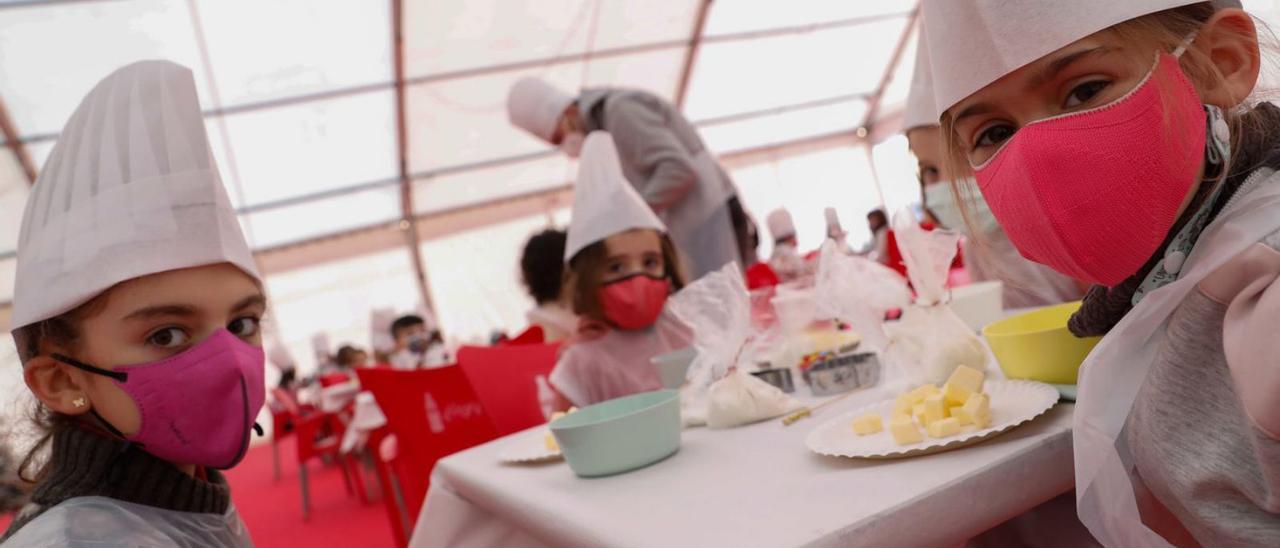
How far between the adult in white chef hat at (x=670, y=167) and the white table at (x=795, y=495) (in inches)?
77.6

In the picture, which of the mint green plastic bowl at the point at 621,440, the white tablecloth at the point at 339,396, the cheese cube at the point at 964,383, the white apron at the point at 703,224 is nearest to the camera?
the cheese cube at the point at 964,383

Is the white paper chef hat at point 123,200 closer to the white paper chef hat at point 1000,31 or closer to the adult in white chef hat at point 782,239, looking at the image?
the white paper chef hat at point 1000,31

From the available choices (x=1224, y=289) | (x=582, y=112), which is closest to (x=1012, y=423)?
(x=1224, y=289)

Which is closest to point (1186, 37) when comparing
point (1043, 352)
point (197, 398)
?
point (1043, 352)

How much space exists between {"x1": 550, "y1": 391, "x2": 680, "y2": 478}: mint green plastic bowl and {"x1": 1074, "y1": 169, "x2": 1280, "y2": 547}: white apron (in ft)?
A: 2.00

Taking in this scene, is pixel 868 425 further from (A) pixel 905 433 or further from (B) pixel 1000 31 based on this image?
(B) pixel 1000 31

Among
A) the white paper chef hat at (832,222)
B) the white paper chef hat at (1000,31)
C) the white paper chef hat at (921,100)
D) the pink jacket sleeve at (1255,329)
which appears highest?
the white paper chef hat at (921,100)

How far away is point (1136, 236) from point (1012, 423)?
0.26 metres

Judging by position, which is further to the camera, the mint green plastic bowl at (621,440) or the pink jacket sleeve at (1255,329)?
the mint green plastic bowl at (621,440)

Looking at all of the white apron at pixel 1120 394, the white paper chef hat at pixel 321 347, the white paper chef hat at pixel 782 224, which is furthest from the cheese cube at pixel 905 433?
the white paper chef hat at pixel 321 347

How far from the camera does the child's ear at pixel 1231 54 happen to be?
86cm

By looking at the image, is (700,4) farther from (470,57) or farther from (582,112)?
(582,112)

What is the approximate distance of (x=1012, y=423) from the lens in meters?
0.96

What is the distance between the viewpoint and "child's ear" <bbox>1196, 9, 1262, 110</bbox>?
0.86 meters
